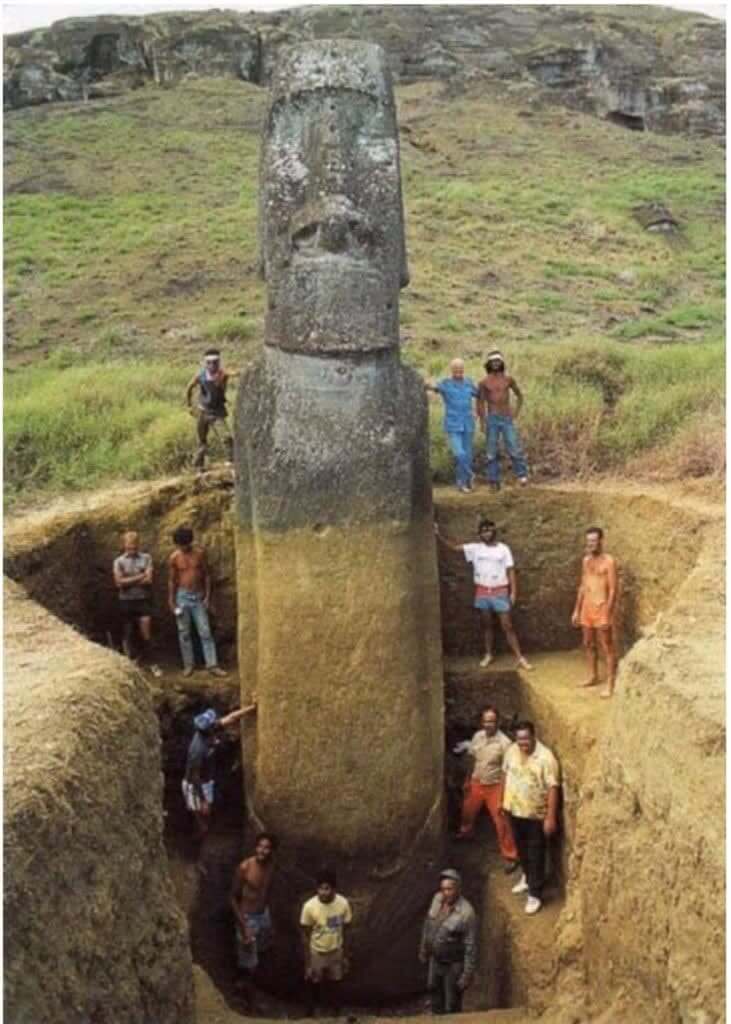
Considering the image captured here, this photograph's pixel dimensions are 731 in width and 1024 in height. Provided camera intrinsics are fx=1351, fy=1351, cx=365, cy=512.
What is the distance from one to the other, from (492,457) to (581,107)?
27.7 m

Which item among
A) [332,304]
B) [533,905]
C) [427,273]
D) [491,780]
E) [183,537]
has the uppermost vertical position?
[332,304]

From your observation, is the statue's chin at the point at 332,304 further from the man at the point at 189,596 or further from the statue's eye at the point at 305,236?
the man at the point at 189,596

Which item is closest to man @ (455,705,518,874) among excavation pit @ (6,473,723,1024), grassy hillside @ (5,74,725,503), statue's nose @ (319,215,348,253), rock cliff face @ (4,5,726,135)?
excavation pit @ (6,473,723,1024)

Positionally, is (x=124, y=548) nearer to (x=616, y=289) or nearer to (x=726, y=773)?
(x=726, y=773)

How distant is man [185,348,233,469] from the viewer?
11.6 meters

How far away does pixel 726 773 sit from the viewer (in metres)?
6.30

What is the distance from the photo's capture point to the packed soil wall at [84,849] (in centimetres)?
559

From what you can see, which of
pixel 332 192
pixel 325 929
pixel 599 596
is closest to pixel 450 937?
pixel 325 929

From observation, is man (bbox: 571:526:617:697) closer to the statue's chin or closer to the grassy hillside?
the statue's chin

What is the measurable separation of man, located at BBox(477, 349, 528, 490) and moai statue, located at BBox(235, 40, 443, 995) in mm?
2014

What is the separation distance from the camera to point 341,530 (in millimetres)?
9094

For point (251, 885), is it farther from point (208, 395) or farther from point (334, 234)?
point (208, 395)

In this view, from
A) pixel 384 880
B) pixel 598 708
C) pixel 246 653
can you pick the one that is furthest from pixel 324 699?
pixel 598 708

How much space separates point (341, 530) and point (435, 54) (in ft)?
102
